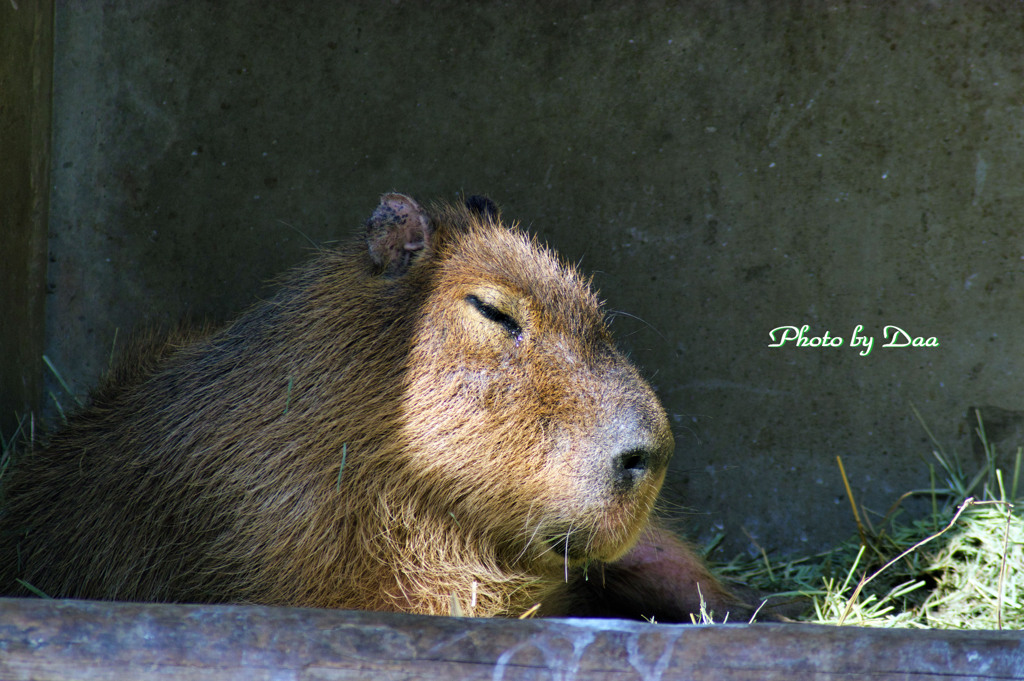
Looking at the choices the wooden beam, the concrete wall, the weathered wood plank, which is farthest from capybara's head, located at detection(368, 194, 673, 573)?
the wooden beam

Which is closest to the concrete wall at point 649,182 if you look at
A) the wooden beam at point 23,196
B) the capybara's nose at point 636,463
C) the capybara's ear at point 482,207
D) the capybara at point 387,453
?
the wooden beam at point 23,196

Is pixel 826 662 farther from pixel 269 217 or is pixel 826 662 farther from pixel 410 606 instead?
pixel 269 217

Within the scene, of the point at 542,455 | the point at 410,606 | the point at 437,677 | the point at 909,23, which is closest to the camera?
the point at 437,677

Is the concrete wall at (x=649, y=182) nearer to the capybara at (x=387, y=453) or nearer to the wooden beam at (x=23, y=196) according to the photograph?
the wooden beam at (x=23, y=196)

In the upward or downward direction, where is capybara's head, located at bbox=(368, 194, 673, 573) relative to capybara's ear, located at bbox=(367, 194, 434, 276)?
downward

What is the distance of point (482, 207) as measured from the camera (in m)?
2.42

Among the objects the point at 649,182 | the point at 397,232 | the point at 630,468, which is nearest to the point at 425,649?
the point at 630,468

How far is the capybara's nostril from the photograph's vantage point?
186cm

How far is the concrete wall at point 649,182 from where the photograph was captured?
3119mm

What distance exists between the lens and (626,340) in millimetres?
3203

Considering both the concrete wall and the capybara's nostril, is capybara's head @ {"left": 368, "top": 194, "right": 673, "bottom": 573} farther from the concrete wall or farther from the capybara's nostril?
the concrete wall

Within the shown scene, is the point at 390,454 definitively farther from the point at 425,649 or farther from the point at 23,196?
the point at 23,196

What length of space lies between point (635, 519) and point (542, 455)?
9.9 inches

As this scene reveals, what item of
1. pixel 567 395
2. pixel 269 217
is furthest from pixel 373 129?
pixel 567 395
